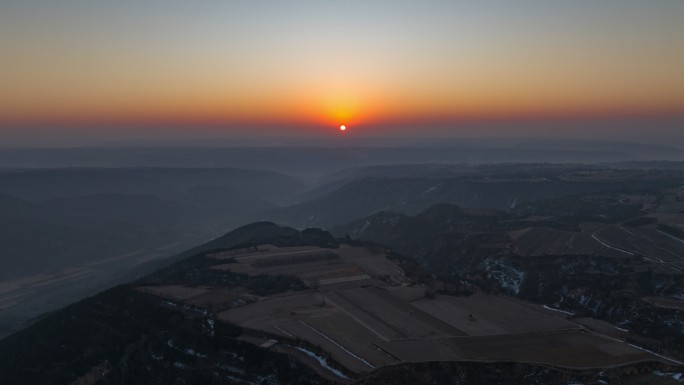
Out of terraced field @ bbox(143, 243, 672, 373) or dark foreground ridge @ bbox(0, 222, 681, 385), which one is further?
terraced field @ bbox(143, 243, 672, 373)

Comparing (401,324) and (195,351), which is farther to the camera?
(401,324)

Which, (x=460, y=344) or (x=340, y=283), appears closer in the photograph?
(x=460, y=344)

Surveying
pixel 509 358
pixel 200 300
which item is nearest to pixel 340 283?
pixel 200 300

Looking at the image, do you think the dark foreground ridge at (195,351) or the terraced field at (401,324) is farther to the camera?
the terraced field at (401,324)

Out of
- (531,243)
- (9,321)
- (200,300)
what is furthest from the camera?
(9,321)

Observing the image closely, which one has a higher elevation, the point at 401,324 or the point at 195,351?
the point at 401,324

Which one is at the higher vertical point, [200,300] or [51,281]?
[200,300]

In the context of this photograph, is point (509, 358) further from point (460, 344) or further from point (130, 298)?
point (130, 298)

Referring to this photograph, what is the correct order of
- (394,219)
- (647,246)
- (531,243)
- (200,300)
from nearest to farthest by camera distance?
(200,300) → (647,246) → (531,243) → (394,219)

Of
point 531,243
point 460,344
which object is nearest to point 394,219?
point 531,243

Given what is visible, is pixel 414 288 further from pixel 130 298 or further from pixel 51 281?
pixel 51 281
